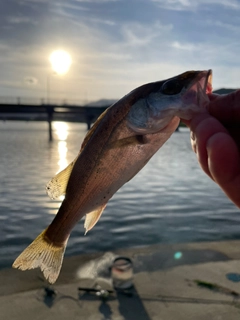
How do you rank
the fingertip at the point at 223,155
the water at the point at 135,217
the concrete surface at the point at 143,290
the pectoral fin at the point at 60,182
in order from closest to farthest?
the fingertip at the point at 223,155
the pectoral fin at the point at 60,182
the concrete surface at the point at 143,290
the water at the point at 135,217

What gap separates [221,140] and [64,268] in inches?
295

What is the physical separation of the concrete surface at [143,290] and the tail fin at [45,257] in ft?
11.8

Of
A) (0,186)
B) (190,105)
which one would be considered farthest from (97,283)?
(0,186)

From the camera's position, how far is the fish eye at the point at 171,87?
272 cm

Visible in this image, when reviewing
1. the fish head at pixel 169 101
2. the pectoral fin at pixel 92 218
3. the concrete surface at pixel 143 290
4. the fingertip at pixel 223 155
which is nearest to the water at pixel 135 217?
the concrete surface at pixel 143 290

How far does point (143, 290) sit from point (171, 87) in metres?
5.52

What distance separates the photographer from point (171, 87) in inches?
109

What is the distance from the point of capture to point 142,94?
2.90 meters

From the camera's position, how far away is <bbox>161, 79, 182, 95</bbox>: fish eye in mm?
→ 2724

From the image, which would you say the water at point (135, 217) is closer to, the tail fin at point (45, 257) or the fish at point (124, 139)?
the tail fin at point (45, 257)

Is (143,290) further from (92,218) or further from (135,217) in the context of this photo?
(135,217)

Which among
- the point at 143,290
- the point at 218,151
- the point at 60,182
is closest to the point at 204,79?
the point at 218,151

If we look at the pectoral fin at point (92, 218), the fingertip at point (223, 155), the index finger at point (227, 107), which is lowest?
the pectoral fin at point (92, 218)

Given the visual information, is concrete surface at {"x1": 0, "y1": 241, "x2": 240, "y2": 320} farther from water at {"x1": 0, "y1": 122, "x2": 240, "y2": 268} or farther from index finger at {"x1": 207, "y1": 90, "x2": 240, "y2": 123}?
index finger at {"x1": 207, "y1": 90, "x2": 240, "y2": 123}
